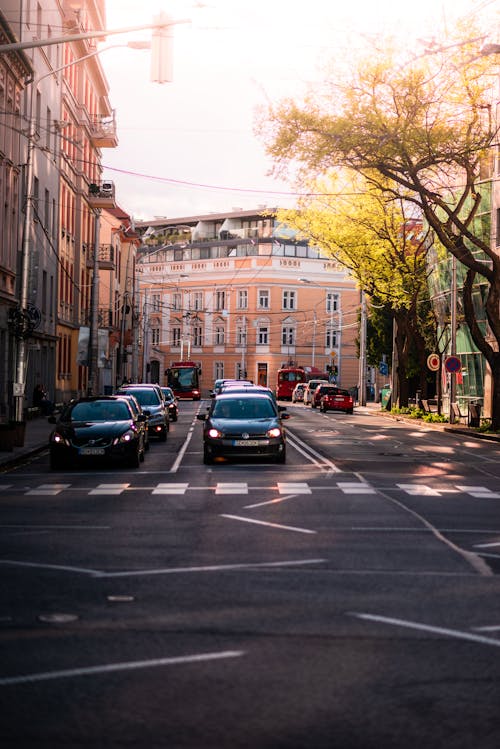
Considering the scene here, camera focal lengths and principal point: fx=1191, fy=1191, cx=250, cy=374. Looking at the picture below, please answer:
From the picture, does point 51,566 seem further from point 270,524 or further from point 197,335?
point 197,335

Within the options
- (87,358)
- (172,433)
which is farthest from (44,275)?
(172,433)

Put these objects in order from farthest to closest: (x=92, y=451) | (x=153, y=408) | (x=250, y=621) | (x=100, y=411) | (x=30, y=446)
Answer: (x=153, y=408), (x=30, y=446), (x=100, y=411), (x=92, y=451), (x=250, y=621)

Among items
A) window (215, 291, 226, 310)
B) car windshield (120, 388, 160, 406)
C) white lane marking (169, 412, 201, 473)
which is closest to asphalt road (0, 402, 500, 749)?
white lane marking (169, 412, 201, 473)

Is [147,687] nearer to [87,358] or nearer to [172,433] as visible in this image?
[172,433]

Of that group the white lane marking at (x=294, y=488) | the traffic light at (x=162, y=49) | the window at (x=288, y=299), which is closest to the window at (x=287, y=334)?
the window at (x=288, y=299)

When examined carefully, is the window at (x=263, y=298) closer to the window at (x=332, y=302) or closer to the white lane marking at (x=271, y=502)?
the window at (x=332, y=302)

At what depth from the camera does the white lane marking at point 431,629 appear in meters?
7.55

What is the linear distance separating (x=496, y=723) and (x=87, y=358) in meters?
40.7

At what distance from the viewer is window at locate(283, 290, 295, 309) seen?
4705 inches

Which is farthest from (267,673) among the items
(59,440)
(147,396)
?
(147,396)

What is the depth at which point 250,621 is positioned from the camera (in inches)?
319

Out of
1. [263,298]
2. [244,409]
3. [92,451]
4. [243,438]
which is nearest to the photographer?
[92,451]

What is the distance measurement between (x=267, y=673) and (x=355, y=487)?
43.4ft

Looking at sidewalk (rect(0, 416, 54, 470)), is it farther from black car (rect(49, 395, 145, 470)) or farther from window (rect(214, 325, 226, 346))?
window (rect(214, 325, 226, 346))
